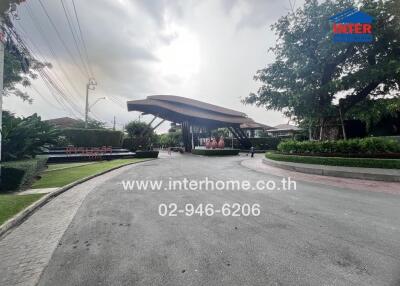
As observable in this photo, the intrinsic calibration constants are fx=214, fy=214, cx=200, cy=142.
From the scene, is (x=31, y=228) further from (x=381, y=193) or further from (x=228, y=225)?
(x=381, y=193)

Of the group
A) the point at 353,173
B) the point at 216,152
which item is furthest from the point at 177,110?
the point at 353,173

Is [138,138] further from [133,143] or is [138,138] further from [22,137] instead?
[22,137]

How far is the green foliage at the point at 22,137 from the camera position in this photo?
911 centimetres

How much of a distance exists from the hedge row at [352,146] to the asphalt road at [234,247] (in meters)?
7.75

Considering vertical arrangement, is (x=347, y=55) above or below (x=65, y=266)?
above

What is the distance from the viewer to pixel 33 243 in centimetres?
381

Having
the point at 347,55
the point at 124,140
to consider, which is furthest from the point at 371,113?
the point at 124,140

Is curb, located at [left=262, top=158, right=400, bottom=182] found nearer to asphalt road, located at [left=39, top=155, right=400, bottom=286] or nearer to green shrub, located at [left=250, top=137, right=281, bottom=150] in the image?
asphalt road, located at [left=39, top=155, right=400, bottom=286]

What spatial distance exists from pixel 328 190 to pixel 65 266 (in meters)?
8.33

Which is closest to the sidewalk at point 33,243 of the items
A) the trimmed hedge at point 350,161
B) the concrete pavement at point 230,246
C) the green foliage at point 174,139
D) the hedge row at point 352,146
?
the concrete pavement at point 230,246

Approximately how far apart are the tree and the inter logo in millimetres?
419

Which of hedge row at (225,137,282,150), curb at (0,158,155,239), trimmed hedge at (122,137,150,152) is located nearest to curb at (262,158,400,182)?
curb at (0,158,155,239)

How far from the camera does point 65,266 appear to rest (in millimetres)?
3027

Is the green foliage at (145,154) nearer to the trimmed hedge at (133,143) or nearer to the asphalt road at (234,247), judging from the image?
the trimmed hedge at (133,143)
